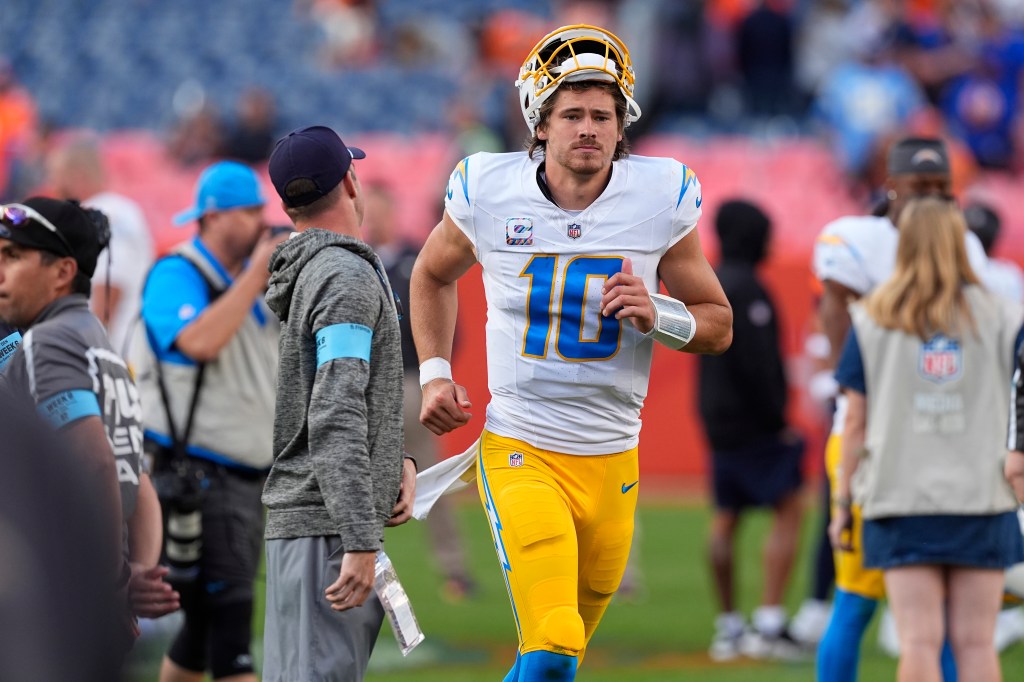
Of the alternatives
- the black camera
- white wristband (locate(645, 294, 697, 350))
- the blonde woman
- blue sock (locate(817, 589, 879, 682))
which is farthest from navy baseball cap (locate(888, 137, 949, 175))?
the black camera

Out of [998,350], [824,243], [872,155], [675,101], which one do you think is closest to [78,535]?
[998,350]

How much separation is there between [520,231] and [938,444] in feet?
6.26

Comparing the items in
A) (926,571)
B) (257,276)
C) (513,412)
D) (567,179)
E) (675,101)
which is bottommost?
(926,571)

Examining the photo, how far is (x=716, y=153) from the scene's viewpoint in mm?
18156

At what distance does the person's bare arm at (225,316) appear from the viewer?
6.18 metres

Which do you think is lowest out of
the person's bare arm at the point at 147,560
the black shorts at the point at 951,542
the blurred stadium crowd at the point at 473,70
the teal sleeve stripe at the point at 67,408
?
the black shorts at the point at 951,542

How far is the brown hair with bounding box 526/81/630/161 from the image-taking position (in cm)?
502

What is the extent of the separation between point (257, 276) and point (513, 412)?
152 centimetres

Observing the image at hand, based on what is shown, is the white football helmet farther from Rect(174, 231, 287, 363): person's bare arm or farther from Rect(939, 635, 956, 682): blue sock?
Rect(939, 635, 956, 682): blue sock

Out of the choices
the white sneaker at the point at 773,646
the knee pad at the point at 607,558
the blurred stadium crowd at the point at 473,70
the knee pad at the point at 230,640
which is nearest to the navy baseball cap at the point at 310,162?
the knee pad at the point at 607,558

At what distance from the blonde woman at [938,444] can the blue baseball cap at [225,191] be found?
251cm

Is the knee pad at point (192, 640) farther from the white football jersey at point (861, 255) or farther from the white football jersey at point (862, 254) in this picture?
the white football jersey at point (862, 254)

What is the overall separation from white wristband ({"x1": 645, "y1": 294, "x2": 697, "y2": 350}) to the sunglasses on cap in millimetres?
1755

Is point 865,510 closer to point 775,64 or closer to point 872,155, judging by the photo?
point 872,155
